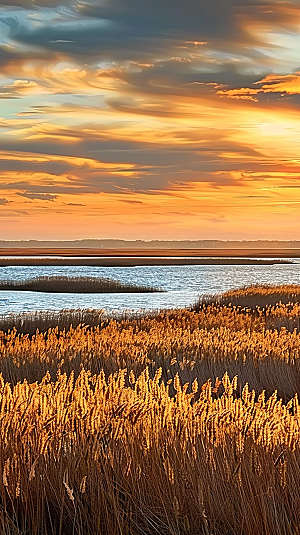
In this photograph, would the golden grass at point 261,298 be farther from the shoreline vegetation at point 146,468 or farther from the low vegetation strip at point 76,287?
the shoreline vegetation at point 146,468

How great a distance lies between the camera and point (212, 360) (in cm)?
1094

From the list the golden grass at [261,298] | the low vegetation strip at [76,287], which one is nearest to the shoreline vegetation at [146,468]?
the golden grass at [261,298]

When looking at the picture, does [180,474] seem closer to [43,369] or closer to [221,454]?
[221,454]

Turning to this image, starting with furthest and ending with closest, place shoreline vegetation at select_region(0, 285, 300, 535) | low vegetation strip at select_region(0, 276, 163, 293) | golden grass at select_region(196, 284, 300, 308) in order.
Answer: low vegetation strip at select_region(0, 276, 163, 293) → golden grass at select_region(196, 284, 300, 308) → shoreline vegetation at select_region(0, 285, 300, 535)

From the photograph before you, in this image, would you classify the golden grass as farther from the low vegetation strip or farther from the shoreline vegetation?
the shoreline vegetation

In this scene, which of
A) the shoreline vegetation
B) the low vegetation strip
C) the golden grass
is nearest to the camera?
the shoreline vegetation

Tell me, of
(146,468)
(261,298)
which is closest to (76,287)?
(261,298)

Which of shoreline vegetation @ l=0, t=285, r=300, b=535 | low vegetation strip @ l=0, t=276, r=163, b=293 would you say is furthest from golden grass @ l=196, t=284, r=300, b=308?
shoreline vegetation @ l=0, t=285, r=300, b=535

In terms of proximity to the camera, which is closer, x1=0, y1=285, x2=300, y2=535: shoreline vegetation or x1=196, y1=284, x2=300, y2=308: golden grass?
x1=0, y1=285, x2=300, y2=535: shoreline vegetation

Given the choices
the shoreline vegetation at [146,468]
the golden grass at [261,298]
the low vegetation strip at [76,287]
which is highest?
the shoreline vegetation at [146,468]

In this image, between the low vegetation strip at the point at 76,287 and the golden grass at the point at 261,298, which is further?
the low vegetation strip at the point at 76,287

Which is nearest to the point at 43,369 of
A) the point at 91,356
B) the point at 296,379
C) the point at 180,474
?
the point at 91,356

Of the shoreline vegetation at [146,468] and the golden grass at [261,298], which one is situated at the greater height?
the shoreline vegetation at [146,468]

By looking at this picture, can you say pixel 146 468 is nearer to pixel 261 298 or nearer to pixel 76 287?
pixel 261 298
